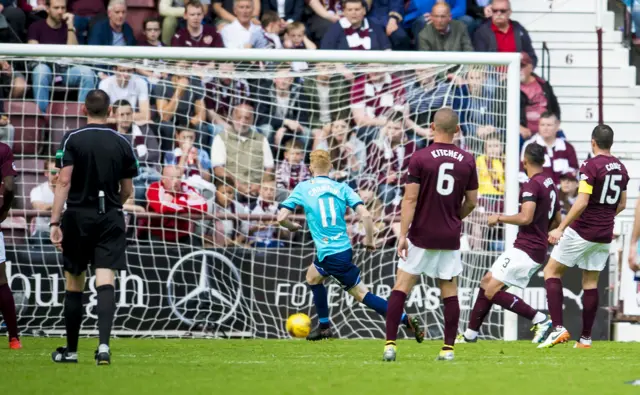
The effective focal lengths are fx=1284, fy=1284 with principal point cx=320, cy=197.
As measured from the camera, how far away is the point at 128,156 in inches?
388

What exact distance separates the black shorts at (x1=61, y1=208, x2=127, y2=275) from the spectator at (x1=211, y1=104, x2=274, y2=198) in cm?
573

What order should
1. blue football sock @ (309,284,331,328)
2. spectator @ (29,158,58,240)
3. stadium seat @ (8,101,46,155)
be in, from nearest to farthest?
blue football sock @ (309,284,331,328), spectator @ (29,158,58,240), stadium seat @ (8,101,46,155)

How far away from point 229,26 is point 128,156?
791cm

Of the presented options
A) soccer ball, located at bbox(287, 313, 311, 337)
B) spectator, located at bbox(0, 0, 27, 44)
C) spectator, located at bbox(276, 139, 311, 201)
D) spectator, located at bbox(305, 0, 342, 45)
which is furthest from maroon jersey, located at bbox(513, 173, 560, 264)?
spectator, located at bbox(0, 0, 27, 44)

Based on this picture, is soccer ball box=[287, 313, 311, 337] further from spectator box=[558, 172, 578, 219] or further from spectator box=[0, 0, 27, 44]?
spectator box=[0, 0, 27, 44]

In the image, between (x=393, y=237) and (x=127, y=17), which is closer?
(x=393, y=237)

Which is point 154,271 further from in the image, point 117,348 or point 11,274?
point 117,348

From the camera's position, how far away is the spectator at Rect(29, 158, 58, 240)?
14875 mm

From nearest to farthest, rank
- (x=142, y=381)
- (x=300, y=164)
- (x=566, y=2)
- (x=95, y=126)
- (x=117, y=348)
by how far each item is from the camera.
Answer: (x=142, y=381) < (x=95, y=126) < (x=117, y=348) < (x=300, y=164) < (x=566, y=2)

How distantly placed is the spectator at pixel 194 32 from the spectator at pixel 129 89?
1.45m

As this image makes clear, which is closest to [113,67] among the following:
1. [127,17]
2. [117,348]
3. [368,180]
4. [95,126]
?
[127,17]

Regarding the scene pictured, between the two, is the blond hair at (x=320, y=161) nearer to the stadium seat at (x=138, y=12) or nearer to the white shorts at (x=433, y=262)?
the white shorts at (x=433, y=262)

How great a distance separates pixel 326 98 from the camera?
52.7 feet

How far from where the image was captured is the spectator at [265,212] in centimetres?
1548
